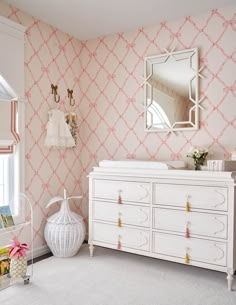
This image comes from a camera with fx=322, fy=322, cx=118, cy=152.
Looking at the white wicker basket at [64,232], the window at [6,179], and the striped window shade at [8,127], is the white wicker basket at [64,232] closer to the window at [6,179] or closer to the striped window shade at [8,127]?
the window at [6,179]

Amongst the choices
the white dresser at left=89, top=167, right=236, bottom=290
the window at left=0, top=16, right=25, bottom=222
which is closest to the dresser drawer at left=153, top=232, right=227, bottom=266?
the white dresser at left=89, top=167, right=236, bottom=290

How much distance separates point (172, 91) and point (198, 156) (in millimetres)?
809

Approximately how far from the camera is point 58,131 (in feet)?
11.8

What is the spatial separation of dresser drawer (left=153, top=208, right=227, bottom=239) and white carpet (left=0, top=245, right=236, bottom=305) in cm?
43

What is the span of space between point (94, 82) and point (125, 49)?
22.0 inches

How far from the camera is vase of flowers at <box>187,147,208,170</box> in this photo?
9.96 ft

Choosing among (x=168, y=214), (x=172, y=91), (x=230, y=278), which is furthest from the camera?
(x=172, y=91)

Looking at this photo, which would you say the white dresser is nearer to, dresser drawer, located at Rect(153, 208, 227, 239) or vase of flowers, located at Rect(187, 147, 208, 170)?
dresser drawer, located at Rect(153, 208, 227, 239)

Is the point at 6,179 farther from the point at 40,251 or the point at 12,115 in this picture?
the point at 40,251

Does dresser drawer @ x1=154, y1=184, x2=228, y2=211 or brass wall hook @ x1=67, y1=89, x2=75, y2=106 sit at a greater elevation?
brass wall hook @ x1=67, y1=89, x2=75, y2=106

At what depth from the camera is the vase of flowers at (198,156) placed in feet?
9.96

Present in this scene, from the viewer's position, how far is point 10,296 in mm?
2459

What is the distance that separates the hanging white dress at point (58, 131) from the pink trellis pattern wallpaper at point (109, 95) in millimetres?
77

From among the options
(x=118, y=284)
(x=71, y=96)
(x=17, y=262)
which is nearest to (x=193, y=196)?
(x=118, y=284)
